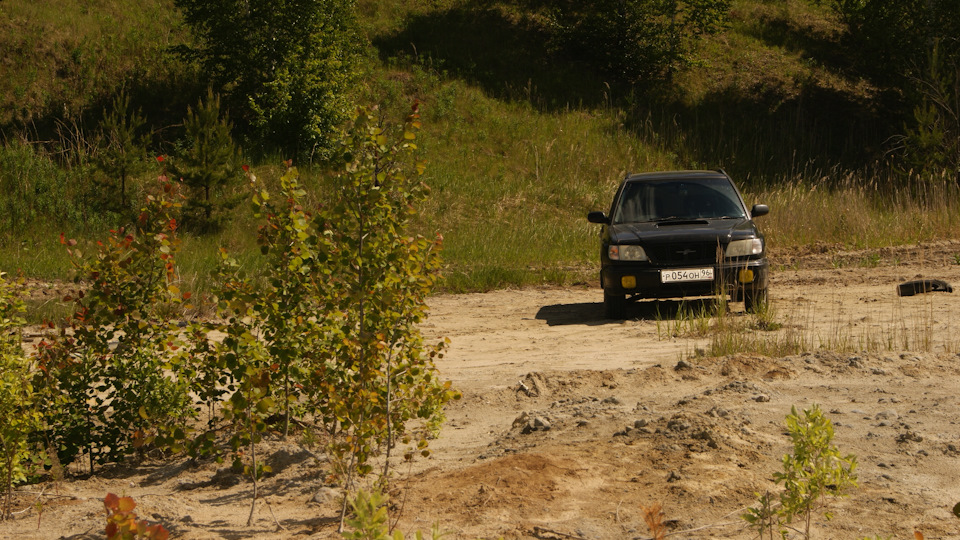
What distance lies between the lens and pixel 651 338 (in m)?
10.6

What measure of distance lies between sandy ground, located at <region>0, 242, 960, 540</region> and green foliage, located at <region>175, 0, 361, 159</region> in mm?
14285

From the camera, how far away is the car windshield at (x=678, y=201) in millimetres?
12828

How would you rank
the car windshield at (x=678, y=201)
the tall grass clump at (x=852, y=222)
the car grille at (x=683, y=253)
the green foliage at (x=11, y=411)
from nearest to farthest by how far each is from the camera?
the green foliage at (x=11, y=411) → the car grille at (x=683, y=253) → the car windshield at (x=678, y=201) → the tall grass clump at (x=852, y=222)

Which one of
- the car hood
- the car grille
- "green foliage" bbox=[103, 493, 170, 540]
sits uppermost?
"green foliage" bbox=[103, 493, 170, 540]


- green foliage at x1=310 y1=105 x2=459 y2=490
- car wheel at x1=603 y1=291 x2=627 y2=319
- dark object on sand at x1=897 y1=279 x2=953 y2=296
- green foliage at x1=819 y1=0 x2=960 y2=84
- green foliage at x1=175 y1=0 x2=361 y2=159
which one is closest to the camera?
green foliage at x1=310 y1=105 x2=459 y2=490

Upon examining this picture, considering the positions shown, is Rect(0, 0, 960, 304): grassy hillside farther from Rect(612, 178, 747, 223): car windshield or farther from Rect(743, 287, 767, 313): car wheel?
Rect(743, 287, 767, 313): car wheel

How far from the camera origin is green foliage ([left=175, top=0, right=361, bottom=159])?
899 inches

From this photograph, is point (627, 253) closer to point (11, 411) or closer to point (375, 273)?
point (375, 273)

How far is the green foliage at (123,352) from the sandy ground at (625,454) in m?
0.32

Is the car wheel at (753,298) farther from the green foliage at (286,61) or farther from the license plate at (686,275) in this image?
the green foliage at (286,61)

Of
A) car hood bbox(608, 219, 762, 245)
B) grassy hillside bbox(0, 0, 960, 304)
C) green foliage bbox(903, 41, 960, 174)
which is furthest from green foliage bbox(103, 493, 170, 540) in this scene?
green foliage bbox(903, 41, 960, 174)

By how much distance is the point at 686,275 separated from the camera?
38.8ft

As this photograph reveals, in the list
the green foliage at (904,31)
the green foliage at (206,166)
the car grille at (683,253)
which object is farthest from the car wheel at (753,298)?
the green foliage at (904,31)

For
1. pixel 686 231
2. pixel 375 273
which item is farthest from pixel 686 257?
pixel 375 273
